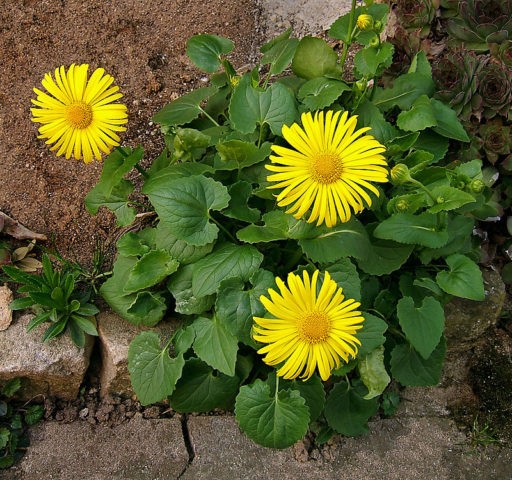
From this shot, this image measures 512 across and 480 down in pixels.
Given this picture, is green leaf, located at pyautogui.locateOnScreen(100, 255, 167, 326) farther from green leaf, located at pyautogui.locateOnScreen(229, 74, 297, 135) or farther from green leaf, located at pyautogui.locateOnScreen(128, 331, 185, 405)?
green leaf, located at pyautogui.locateOnScreen(229, 74, 297, 135)

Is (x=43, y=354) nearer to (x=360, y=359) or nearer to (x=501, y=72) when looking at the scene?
(x=360, y=359)

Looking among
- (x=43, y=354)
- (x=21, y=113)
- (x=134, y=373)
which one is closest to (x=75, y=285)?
(x=43, y=354)

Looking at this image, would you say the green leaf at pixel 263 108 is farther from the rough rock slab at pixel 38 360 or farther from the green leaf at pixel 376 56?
the rough rock slab at pixel 38 360

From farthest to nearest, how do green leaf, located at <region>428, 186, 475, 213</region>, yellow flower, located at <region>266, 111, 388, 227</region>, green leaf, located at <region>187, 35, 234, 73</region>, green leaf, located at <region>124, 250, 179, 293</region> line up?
green leaf, located at <region>187, 35, 234, 73</region> < green leaf, located at <region>124, 250, 179, 293</region> < green leaf, located at <region>428, 186, 475, 213</region> < yellow flower, located at <region>266, 111, 388, 227</region>

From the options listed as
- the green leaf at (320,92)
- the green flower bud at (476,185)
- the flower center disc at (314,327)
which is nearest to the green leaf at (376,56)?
the green leaf at (320,92)

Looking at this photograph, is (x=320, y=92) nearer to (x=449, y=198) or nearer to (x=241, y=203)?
(x=241, y=203)

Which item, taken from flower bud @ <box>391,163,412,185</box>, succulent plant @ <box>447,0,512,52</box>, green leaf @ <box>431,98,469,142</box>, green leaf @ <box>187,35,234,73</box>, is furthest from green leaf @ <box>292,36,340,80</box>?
flower bud @ <box>391,163,412,185</box>
